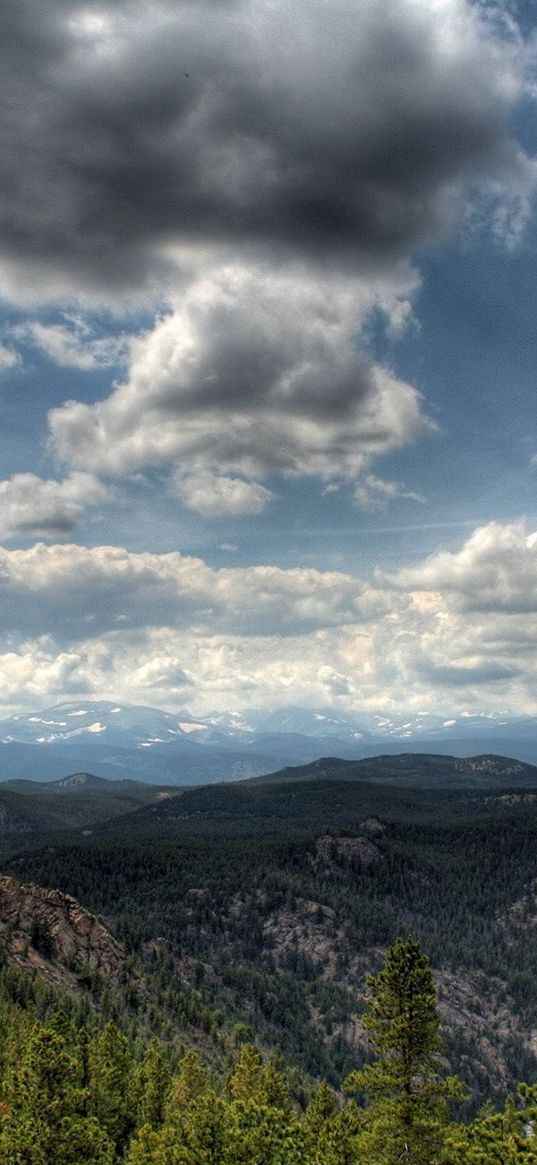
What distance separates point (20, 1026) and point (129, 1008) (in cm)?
5326

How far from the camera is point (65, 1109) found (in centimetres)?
4669

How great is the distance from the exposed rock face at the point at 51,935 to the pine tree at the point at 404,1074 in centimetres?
11006

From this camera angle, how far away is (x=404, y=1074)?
4328 cm

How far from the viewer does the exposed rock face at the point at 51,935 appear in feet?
456

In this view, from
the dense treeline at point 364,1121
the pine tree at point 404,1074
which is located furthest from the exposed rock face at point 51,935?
the pine tree at point 404,1074

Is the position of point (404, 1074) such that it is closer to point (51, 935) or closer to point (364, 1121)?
point (364, 1121)

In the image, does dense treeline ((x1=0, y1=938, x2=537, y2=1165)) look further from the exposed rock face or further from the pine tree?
the exposed rock face

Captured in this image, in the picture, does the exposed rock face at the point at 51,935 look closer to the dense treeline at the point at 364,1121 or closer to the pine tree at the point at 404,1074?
the dense treeline at the point at 364,1121

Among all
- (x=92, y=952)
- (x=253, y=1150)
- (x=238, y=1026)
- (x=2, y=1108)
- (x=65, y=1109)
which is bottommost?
(x=238, y=1026)

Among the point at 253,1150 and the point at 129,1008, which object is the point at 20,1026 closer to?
the point at 129,1008

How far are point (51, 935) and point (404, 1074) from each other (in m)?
125

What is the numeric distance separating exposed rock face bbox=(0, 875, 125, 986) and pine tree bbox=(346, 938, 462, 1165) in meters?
110

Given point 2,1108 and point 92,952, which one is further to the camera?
point 92,952

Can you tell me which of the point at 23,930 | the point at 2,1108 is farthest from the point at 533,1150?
the point at 23,930
